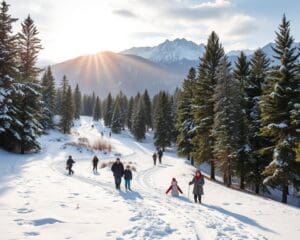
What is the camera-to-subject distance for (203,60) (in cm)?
3934

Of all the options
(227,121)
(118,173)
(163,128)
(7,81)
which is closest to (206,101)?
(227,121)

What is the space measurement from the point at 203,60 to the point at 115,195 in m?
Answer: 23.6

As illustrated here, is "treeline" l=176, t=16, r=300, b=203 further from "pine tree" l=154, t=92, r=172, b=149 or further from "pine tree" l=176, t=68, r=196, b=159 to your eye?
"pine tree" l=154, t=92, r=172, b=149

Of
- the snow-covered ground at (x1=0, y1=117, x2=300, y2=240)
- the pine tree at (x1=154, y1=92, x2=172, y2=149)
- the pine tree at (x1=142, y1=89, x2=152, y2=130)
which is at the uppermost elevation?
the pine tree at (x1=142, y1=89, x2=152, y2=130)

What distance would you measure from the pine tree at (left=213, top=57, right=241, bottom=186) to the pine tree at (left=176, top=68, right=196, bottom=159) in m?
13.8

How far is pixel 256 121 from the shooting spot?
33094 millimetres

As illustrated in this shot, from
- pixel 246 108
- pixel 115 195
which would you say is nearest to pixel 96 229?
pixel 115 195

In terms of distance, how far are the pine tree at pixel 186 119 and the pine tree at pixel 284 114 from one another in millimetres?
18514

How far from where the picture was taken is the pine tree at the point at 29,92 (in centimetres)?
3616

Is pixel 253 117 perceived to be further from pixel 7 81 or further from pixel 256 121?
pixel 7 81

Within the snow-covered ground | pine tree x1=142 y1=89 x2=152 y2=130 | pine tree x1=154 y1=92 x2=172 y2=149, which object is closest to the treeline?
the snow-covered ground

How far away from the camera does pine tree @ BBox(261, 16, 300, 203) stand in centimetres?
2691

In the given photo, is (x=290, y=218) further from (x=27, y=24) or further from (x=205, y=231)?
(x=27, y=24)

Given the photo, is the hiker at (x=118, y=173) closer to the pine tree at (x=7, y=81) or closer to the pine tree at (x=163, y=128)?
the pine tree at (x=7, y=81)
